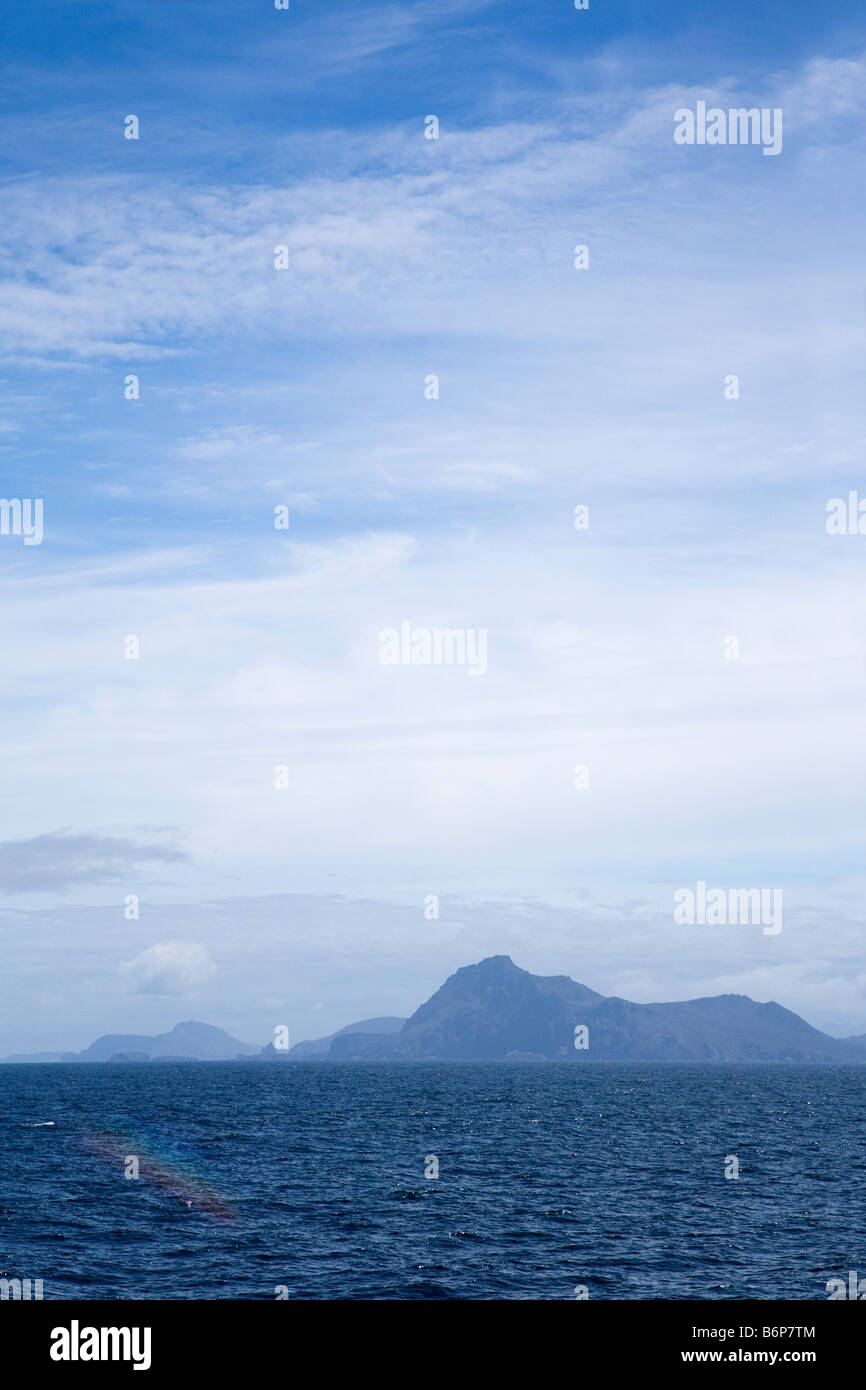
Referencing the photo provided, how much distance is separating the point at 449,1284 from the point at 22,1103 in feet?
476

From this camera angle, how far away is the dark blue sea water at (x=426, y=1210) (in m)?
51.3

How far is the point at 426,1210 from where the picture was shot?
67750mm

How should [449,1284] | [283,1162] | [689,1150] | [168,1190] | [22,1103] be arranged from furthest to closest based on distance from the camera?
1. [22,1103]
2. [689,1150]
3. [283,1162]
4. [168,1190]
5. [449,1284]

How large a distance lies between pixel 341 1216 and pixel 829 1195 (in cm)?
3498

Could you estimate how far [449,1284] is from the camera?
165ft

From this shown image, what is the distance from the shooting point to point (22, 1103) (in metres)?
174

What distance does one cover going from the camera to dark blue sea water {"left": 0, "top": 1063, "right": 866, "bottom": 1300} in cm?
5128

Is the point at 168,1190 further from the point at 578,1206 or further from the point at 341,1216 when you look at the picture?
the point at 578,1206

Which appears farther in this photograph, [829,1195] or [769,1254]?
[829,1195]
